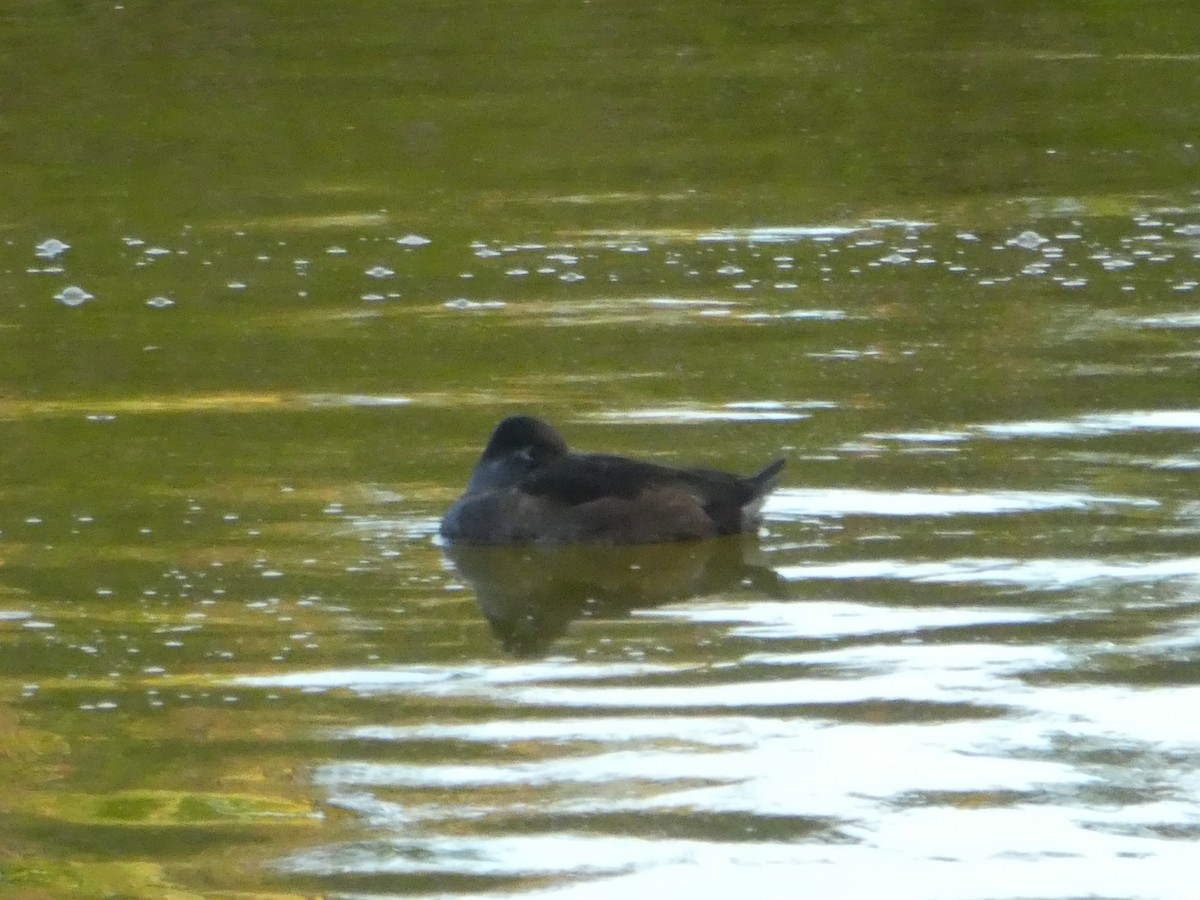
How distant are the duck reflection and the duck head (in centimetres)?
28

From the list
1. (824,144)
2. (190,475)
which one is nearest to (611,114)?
(824,144)

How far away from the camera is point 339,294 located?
13.1 m

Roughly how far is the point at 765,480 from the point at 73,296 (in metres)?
5.45

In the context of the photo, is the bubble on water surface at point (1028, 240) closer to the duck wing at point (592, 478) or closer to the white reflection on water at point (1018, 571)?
the duck wing at point (592, 478)

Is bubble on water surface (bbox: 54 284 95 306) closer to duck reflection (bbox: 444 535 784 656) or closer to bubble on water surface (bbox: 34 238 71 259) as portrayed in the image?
bubble on water surface (bbox: 34 238 71 259)

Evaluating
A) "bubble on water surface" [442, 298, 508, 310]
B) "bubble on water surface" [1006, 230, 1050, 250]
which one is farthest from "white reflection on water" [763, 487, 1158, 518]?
"bubble on water surface" [1006, 230, 1050, 250]

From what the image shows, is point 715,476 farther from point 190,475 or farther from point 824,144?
point 824,144

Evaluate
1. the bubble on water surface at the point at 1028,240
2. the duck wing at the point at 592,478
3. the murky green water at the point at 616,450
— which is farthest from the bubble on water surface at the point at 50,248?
the duck wing at the point at 592,478

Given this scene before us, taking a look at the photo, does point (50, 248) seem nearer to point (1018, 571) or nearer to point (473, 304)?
point (473, 304)

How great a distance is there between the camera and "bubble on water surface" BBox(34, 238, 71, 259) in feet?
46.5

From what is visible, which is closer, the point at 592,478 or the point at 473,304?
the point at 592,478

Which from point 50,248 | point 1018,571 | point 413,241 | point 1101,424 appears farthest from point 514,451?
point 50,248

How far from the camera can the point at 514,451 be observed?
9102 mm

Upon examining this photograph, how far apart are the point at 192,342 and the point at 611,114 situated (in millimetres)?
7222
